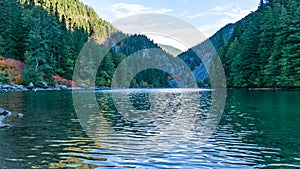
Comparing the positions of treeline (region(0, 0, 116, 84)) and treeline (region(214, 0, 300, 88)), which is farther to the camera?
treeline (region(0, 0, 116, 84))

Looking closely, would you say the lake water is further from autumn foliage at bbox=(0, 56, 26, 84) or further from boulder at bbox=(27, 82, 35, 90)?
autumn foliage at bbox=(0, 56, 26, 84)

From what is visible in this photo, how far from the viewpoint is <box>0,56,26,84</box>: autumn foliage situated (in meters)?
79.1

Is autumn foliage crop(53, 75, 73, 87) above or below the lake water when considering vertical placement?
above

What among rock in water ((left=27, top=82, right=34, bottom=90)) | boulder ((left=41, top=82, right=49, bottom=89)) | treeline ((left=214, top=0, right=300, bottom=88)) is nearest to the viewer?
treeline ((left=214, top=0, right=300, bottom=88))

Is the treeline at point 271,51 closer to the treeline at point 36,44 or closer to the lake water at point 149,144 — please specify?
the lake water at point 149,144

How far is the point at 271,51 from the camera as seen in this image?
79.1 metres

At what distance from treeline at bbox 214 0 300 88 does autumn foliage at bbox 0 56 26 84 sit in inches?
2297

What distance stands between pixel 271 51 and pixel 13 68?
65677 mm

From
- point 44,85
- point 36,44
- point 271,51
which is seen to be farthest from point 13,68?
point 271,51

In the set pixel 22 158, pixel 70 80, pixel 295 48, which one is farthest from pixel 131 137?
pixel 70 80

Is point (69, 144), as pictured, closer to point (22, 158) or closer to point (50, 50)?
point (22, 158)

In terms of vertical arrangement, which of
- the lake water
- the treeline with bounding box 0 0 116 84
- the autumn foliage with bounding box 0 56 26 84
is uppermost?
the treeline with bounding box 0 0 116 84

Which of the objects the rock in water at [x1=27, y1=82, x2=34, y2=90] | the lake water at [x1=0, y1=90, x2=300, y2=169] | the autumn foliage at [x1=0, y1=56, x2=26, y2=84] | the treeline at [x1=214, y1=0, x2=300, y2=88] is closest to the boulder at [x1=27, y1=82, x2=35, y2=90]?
the rock in water at [x1=27, y1=82, x2=34, y2=90]

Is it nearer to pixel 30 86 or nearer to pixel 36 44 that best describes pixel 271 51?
pixel 30 86
